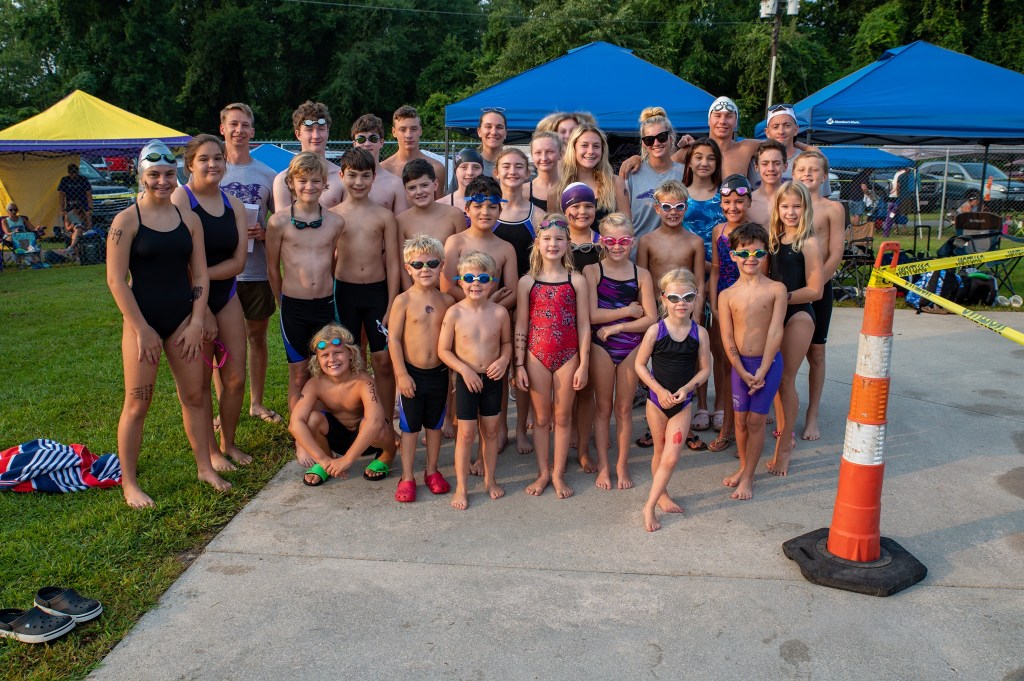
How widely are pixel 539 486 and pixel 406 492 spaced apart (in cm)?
75

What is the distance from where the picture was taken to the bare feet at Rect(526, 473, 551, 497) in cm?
443

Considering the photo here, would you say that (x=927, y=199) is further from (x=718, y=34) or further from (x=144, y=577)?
(x=144, y=577)

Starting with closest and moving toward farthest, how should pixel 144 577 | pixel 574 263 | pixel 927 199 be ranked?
pixel 144 577
pixel 574 263
pixel 927 199

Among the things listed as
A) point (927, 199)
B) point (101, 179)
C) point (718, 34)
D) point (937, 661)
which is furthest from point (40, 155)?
point (718, 34)

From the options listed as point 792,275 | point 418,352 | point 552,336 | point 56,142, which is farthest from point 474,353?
point 56,142

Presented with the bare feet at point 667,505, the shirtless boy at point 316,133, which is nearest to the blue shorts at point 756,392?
the bare feet at point 667,505

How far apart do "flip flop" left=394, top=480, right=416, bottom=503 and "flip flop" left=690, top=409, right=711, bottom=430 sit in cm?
215

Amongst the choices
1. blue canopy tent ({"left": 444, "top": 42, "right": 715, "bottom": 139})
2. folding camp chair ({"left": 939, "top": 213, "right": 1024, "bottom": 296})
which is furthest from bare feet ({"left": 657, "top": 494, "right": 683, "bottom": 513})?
folding camp chair ({"left": 939, "top": 213, "right": 1024, "bottom": 296})

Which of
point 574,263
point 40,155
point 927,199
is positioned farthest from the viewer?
point 927,199

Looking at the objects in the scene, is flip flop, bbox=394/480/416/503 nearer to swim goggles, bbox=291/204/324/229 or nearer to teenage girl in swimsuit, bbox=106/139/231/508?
teenage girl in swimsuit, bbox=106/139/231/508

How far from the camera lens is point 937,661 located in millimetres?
2885

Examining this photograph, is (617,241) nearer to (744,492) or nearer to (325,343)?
(744,492)


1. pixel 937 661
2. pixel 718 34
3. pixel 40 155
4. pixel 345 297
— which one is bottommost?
pixel 937 661

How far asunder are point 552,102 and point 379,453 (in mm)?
Answer: 6496
